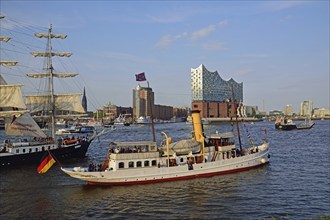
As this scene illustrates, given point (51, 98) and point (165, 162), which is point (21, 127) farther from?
point (165, 162)

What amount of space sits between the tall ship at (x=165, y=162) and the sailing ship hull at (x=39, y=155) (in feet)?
52.7

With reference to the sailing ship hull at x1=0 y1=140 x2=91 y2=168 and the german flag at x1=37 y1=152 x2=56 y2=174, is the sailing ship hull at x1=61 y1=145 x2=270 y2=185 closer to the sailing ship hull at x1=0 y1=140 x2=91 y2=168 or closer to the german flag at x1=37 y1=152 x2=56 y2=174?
the german flag at x1=37 y1=152 x2=56 y2=174

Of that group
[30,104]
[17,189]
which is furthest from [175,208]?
[30,104]

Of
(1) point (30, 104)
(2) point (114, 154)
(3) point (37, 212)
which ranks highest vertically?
(1) point (30, 104)

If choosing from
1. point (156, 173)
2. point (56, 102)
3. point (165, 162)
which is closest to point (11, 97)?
point (56, 102)

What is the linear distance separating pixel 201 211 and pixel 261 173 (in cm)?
1527

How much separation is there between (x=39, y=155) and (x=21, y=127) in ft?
17.7

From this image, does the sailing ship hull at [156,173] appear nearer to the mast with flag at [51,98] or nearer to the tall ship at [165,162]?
the tall ship at [165,162]

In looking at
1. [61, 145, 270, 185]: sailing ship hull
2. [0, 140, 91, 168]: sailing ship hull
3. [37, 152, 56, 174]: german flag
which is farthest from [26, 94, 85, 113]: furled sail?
[61, 145, 270, 185]: sailing ship hull

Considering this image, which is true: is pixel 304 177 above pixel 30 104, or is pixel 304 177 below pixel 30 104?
below

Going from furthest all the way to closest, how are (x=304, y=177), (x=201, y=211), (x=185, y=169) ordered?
1. (x=304, y=177)
2. (x=185, y=169)
3. (x=201, y=211)

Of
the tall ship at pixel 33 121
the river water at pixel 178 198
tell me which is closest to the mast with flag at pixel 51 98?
the tall ship at pixel 33 121

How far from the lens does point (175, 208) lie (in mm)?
24406

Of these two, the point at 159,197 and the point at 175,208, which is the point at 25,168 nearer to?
the point at 159,197
